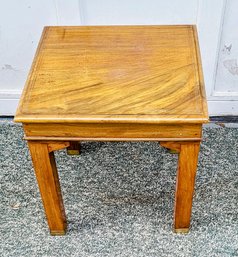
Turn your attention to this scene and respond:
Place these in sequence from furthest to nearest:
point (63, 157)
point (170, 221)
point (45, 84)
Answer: point (63, 157) < point (170, 221) < point (45, 84)

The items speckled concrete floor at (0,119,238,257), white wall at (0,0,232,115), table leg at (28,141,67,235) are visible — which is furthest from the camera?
white wall at (0,0,232,115)

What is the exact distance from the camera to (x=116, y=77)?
1180 mm

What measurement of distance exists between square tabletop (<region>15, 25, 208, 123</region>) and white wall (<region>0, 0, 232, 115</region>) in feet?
0.52

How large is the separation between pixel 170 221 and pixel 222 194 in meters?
0.22

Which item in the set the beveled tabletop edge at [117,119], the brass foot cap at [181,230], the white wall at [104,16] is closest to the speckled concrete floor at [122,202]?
the brass foot cap at [181,230]

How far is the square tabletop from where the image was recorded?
1066 mm

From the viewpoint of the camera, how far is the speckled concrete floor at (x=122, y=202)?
1.39 meters

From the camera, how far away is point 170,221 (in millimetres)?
1450

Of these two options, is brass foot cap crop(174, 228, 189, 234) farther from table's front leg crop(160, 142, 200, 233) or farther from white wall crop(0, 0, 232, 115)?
white wall crop(0, 0, 232, 115)

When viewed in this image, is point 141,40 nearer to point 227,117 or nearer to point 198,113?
point 198,113

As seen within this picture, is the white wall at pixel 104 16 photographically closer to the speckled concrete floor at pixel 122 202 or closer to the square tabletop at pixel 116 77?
the square tabletop at pixel 116 77

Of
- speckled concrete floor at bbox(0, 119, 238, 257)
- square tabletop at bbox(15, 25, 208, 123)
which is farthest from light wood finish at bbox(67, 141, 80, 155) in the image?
square tabletop at bbox(15, 25, 208, 123)

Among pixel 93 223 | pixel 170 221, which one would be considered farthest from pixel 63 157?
pixel 170 221

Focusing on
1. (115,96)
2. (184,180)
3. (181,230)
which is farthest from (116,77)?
(181,230)
